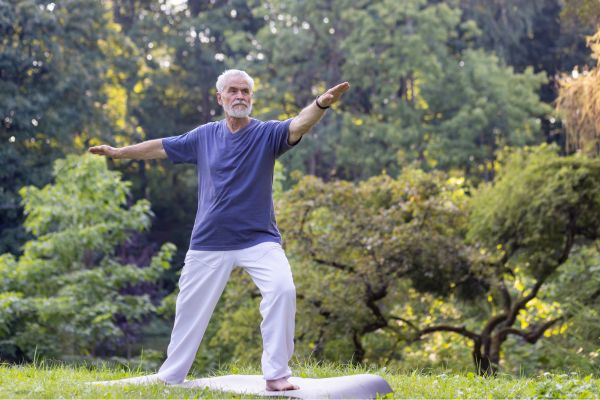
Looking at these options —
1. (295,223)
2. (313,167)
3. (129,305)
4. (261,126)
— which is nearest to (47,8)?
Result: (313,167)

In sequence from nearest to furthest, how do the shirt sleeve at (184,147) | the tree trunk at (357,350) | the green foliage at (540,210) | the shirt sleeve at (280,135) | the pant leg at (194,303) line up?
the shirt sleeve at (280,135) → the pant leg at (194,303) → the shirt sleeve at (184,147) → the green foliage at (540,210) → the tree trunk at (357,350)

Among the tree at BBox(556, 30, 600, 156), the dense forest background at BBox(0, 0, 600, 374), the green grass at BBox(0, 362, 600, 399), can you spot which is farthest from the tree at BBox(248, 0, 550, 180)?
the green grass at BBox(0, 362, 600, 399)

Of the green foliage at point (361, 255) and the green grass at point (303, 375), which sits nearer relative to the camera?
the green grass at point (303, 375)

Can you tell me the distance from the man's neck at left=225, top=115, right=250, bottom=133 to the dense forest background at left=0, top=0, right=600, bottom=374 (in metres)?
3.72

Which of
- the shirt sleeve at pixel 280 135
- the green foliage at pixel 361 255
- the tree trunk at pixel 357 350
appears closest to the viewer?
the shirt sleeve at pixel 280 135

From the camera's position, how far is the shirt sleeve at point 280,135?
603 centimetres

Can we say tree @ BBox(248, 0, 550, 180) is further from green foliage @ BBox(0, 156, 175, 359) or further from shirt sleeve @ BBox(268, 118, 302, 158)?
shirt sleeve @ BBox(268, 118, 302, 158)

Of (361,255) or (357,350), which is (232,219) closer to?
(361,255)

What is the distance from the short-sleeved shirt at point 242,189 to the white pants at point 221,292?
0.26ft

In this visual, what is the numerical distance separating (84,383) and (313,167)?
22552 millimetres

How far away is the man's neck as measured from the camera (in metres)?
6.24

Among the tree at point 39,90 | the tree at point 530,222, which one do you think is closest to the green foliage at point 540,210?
the tree at point 530,222

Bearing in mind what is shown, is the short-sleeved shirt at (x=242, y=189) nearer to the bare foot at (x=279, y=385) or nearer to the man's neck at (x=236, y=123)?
the man's neck at (x=236, y=123)

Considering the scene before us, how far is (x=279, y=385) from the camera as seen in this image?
576 centimetres
